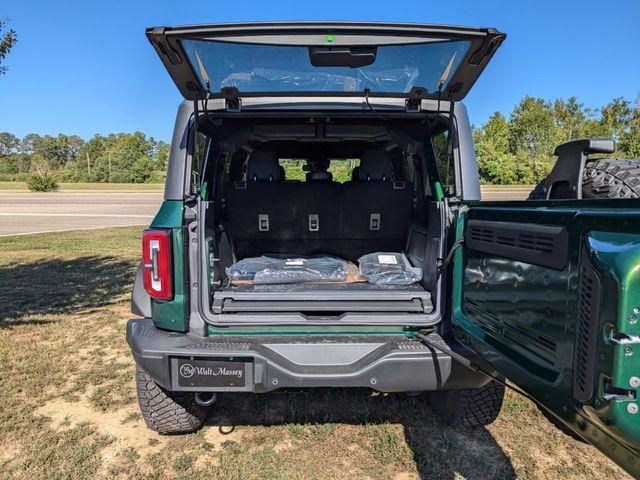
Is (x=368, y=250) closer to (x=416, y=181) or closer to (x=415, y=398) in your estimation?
(x=416, y=181)

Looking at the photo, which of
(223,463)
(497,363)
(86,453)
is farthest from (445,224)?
(86,453)

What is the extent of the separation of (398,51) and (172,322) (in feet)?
5.95

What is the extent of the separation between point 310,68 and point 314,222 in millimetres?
1847

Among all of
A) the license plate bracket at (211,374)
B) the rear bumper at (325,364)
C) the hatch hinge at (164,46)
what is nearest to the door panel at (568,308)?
the rear bumper at (325,364)

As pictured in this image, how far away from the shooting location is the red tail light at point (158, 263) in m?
2.41

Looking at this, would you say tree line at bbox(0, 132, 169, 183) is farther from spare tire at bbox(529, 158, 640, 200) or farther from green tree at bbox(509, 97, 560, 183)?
spare tire at bbox(529, 158, 640, 200)

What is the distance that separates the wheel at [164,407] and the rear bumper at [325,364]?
0.42m

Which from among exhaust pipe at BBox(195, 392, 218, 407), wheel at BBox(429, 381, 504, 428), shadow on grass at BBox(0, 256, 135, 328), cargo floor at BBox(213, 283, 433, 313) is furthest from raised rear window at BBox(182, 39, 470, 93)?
shadow on grass at BBox(0, 256, 135, 328)

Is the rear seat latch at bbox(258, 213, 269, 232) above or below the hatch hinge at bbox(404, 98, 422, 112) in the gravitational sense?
below

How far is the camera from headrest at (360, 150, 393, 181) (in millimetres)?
4141

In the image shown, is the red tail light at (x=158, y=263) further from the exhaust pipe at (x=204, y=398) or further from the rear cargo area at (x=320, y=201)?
the rear cargo area at (x=320, y=201)

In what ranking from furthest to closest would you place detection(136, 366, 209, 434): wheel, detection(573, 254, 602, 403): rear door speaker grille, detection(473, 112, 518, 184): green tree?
detection(473, 112, 518, 184): green tree → detection(136, 366, 209, 434): wheel → detection(573, 254, 602, 403): rear door speaker grille

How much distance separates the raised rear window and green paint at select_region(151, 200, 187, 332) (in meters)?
0.75

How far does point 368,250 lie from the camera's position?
13.8ft
